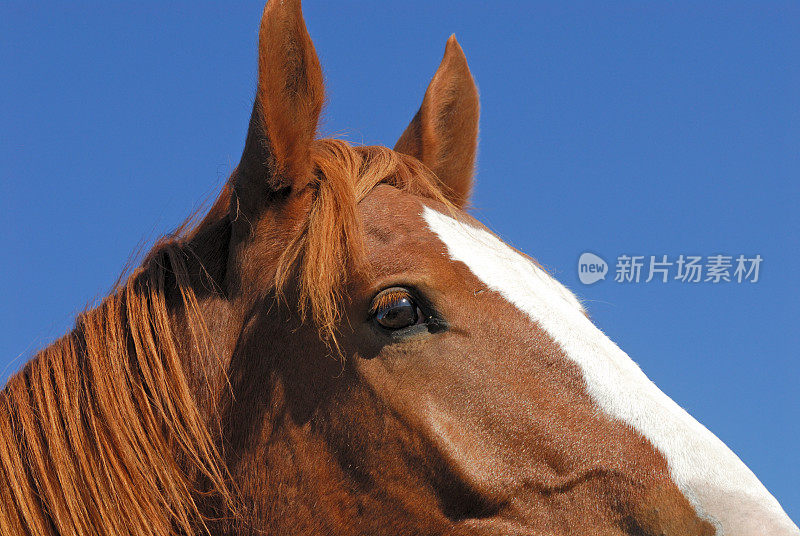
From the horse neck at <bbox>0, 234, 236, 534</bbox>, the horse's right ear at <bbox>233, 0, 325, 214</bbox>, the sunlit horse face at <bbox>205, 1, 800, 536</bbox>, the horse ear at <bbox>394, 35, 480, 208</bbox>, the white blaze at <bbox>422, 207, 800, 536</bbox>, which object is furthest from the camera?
the horse ear at <bbox>394, 35, 480, 208</bbox>

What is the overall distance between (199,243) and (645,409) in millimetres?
1853

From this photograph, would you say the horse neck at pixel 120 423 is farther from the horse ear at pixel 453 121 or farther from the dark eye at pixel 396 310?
the horse ear at pixel 453 121

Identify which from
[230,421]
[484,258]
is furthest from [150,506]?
[484,258]

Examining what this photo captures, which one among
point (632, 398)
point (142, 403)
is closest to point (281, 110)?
point (142, 403)

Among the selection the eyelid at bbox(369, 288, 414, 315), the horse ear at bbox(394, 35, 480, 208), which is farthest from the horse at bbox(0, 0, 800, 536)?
the horse ear at bbox(394, 35, 480, 208)

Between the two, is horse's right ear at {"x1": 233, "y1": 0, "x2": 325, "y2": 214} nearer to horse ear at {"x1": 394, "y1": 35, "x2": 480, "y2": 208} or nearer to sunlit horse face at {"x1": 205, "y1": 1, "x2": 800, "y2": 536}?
sunlit horse face at {"x1": 205, "y1": 1, "x2": 800, "y2": 536}

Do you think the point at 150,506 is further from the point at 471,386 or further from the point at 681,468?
the point at 681,468

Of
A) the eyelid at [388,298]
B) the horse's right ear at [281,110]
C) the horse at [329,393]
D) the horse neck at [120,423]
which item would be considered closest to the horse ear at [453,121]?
the horse at [329,393]

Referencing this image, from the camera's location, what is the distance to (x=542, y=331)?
7.77 ft

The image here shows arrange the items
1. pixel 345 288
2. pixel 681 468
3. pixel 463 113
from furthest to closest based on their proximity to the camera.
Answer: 1. pixel 463 113
2. pixel 345 288
3. pixel 681 468

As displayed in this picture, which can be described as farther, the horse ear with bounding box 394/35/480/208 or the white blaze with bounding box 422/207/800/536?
the horse ear with bounding box 394/35/480/208

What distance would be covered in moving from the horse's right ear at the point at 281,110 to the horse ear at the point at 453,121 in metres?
1.12

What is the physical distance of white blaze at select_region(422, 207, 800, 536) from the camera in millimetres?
1915

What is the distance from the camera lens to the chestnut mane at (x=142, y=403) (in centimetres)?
243
